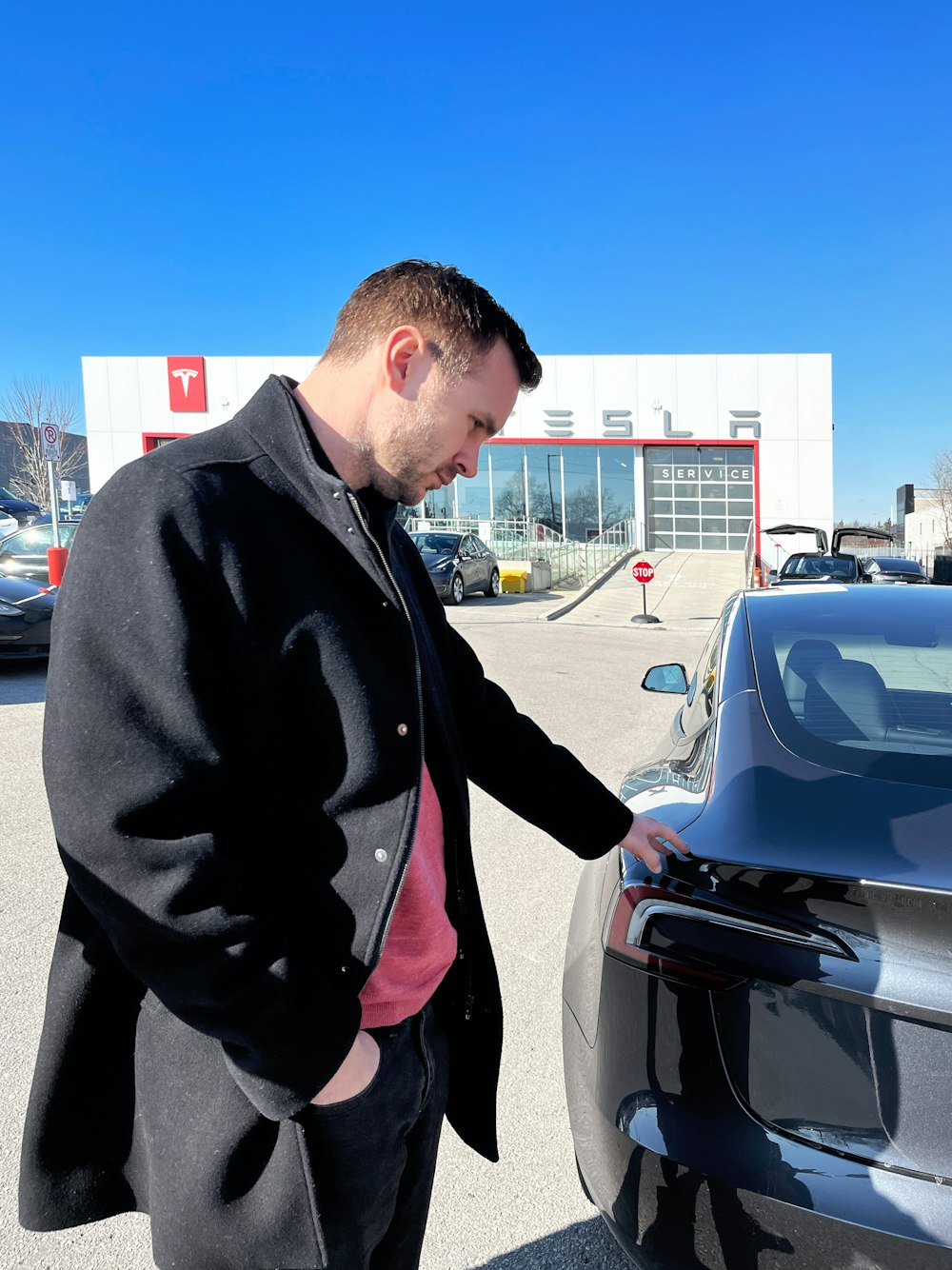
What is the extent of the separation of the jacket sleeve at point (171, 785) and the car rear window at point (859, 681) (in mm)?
1300

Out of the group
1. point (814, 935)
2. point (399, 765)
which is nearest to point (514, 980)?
point (814, 935)

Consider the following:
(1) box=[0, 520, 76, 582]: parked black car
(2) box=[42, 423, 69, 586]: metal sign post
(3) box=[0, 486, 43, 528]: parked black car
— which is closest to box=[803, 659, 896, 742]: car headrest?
(2) box=[42, 423, 69, 586]: metal sign post

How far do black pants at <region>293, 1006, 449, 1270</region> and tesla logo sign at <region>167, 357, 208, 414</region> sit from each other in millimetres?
33580

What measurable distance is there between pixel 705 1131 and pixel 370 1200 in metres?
0.60

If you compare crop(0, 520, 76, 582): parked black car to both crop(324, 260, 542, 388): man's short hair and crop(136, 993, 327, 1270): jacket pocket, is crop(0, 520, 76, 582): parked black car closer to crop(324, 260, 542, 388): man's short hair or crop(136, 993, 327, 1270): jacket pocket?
crop(324, 260, 542, 388): man's short hair

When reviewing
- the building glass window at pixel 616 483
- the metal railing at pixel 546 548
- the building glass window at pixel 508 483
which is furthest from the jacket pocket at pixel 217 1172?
the building glass window at pixel 616 483

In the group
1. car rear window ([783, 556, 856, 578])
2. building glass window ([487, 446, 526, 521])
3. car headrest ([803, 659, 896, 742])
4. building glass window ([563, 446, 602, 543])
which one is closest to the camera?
car headrest ([803, 659, 896, 742])

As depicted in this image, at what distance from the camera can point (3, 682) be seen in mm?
8703

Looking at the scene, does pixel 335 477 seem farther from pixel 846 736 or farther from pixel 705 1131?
pixel 846 736

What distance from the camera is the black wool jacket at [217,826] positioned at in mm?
1023

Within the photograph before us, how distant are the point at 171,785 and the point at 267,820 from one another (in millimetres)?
177

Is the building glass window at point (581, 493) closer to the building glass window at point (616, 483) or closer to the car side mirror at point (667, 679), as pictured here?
the building glass window at point (616, 483)

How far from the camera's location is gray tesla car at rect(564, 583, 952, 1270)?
4.50ft

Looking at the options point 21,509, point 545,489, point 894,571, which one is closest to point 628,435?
point 545,489
